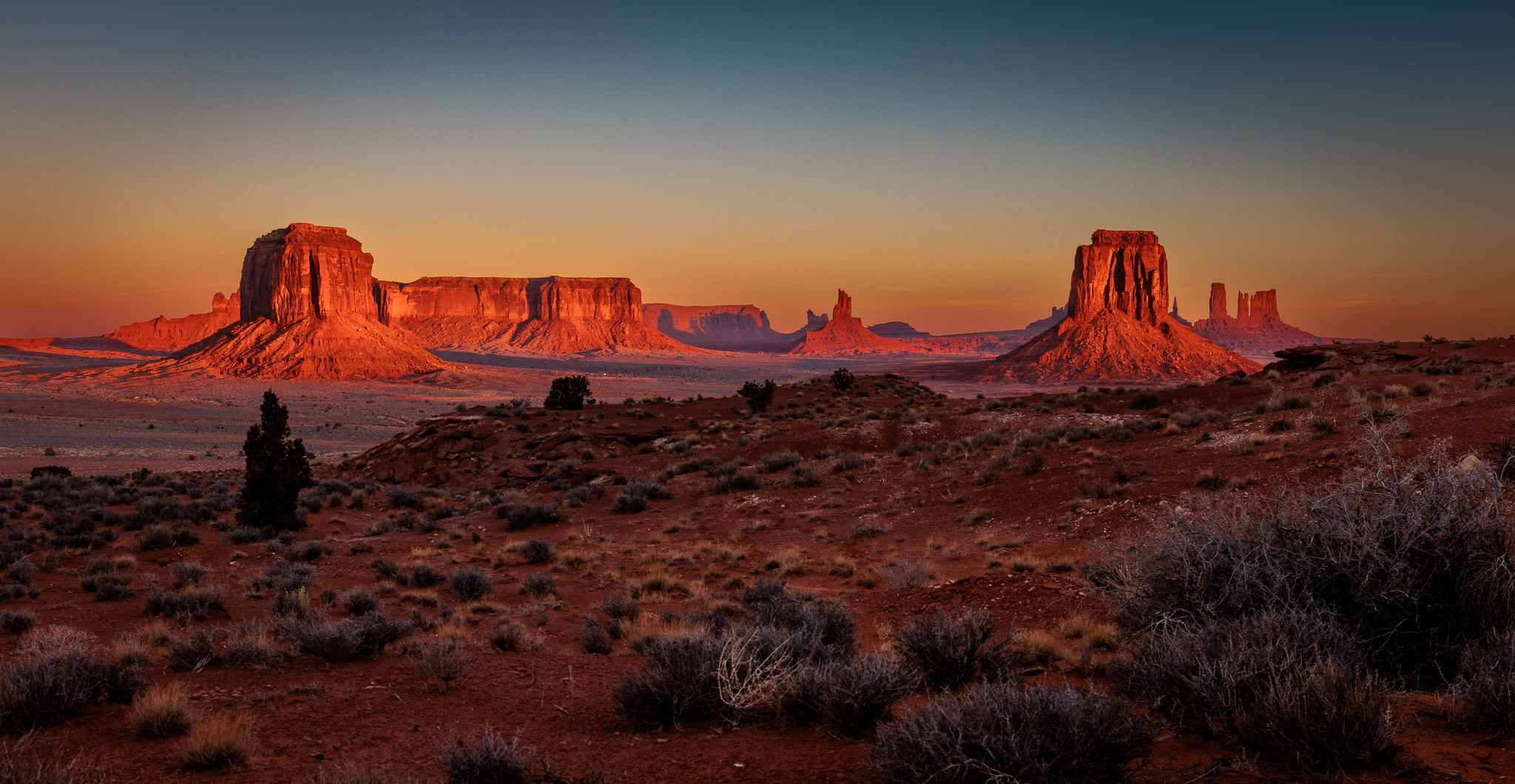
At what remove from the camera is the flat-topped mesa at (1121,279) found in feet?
438

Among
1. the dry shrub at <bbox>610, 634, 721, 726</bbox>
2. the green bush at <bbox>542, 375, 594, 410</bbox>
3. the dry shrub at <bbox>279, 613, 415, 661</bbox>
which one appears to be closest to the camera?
the dry shrub at <bbox>610, 634, 721, 726</bbox>

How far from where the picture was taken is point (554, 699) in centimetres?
659

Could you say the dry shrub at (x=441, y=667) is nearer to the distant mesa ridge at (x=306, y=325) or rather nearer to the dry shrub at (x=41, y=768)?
the dry shrub at (x=41, y=768)

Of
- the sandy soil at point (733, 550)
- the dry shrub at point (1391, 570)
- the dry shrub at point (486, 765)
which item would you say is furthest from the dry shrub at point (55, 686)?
the dry shrub at point (1391, 570)

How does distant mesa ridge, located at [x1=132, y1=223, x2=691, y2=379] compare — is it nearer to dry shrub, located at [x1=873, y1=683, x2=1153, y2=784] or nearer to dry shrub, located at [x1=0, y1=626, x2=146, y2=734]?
dry shrub, located at [x1=0, y1=626, x2=146, y2=734]

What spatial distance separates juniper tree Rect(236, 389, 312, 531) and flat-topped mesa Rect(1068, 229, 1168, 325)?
132937mm

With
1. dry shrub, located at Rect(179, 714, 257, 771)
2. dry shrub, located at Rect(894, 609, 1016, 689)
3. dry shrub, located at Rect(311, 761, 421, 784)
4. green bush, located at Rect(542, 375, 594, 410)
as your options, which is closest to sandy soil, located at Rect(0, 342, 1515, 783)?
dry shrub, located at Rect(179, 714, 257, 771)

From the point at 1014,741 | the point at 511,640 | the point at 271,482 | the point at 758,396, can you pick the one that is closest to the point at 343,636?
the point at 511,640

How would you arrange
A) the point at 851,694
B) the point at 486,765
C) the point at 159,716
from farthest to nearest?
the point at 159,716 < the point at 851,694 < the point at 486,765

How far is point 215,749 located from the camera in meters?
4.99

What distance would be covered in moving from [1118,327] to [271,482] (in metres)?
133

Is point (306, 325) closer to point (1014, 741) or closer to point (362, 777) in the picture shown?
point (362, 777)

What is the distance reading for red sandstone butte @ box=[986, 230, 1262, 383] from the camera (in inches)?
4843

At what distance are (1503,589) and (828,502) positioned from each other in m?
14.9
